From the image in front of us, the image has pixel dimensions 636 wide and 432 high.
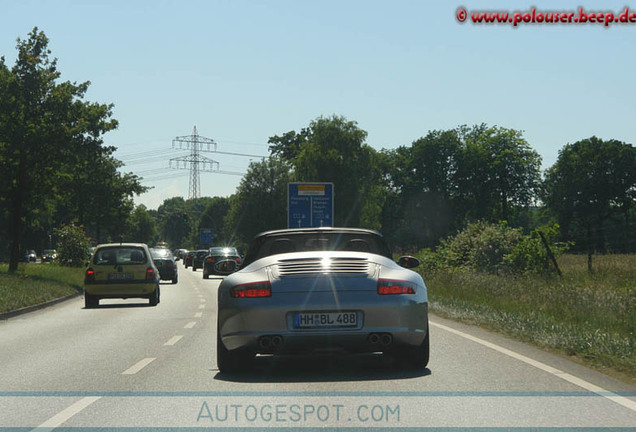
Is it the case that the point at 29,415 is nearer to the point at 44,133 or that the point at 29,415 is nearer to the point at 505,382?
the point at 505,382

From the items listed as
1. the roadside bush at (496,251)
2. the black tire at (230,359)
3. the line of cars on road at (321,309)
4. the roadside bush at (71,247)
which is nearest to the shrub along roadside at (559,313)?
the line of cars on road at (321,309)

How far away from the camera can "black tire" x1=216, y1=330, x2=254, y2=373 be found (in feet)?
27.0

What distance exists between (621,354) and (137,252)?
15044 millimetres

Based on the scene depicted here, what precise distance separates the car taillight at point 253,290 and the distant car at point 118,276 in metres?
13.7

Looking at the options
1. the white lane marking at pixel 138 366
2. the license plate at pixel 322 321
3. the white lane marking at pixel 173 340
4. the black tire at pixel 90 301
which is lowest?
the black tire at pixel 90 301

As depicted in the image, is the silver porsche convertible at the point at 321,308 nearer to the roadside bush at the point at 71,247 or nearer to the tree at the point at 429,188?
the roadside bush at the point at 71,247

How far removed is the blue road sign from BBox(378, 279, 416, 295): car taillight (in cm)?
2988

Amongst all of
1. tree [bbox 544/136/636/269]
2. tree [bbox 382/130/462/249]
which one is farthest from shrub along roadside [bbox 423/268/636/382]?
tree [bbox 382/130/462/249]

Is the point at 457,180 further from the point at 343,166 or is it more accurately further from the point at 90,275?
the point at 90,275

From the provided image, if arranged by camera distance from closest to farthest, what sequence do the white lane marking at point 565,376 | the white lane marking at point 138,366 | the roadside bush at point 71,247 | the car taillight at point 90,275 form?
the white lane marking at point 565,376 < the white lane marking at point 138,366 < the car taillight at point 90,275 < the roadside bush at point 71,247

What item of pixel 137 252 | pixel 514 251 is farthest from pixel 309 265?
pixel 514 251

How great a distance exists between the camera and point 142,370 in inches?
343

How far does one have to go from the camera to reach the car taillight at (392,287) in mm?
7883

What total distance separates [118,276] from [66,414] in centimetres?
1514
